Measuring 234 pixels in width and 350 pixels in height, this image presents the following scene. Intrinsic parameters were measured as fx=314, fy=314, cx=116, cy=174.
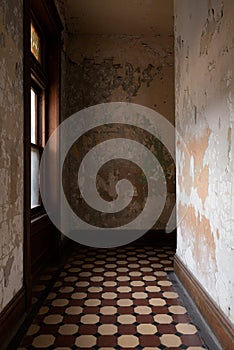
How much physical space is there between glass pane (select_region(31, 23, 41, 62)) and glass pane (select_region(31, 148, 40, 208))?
1088 millimetres

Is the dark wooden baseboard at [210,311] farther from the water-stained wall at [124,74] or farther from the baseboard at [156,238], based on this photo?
the water-stained wall at [124,74]

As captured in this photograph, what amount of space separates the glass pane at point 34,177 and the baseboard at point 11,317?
1.30 metres

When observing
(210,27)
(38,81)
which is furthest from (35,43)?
(210,27)

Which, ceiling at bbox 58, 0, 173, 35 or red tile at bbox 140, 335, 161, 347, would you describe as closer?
red tile at bbox 140, 335, 161, 347

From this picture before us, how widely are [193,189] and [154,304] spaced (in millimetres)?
998

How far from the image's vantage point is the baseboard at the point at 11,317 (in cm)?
189

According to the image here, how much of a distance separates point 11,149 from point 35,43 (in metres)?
1.91

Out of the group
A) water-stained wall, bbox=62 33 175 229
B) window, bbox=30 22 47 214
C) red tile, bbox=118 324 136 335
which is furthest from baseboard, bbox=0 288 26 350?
water-stained wall, bbox=62 33 175 229

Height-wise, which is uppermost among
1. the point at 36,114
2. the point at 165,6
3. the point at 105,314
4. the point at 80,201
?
the point at 165,6

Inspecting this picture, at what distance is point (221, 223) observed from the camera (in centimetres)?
195

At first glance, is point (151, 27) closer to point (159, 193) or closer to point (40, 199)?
point (159, 193)

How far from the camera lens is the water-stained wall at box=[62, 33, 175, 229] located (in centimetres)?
488

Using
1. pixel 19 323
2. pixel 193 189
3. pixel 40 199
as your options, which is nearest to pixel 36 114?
pixel 40 199

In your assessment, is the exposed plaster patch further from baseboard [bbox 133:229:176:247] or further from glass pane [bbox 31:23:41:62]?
baseboard [bbox 133:229:176:247]
